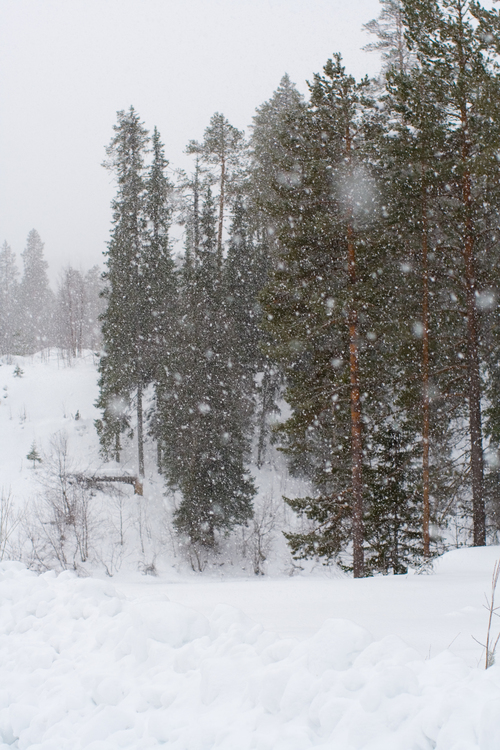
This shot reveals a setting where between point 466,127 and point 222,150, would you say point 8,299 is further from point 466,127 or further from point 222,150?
point 466,127

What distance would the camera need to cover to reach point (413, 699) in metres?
3.05

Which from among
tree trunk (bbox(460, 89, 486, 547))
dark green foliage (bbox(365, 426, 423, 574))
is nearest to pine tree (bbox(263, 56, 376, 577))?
dark green foliage (bbox(365, 426, 423, 574))

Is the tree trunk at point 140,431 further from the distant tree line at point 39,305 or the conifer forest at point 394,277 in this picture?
the distant tree line at point 39,305

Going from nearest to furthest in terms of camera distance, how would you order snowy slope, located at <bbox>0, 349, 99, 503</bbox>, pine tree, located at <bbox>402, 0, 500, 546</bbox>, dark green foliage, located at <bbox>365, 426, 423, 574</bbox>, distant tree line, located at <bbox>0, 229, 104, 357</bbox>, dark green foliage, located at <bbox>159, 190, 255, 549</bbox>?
pine tree, located at <bbox>402, 0, 500, 546</bbox> → dark green foliage, located at <bbox>365, 426, 423, 574</bbox> → dark green foliage, located at <bbox>159, 190, 255, 549</bbox> → snowy slope, located at <bbox>0, 349, 99, 503</bbox> → distant tree line, located at <bbox>0, 229, 104, 357</bbox>

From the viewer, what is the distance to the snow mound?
2953 millimetres

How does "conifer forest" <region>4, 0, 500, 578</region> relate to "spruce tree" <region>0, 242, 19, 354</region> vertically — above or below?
below

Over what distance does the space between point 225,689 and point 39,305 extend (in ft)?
208

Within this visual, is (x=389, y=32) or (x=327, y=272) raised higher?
(x=389, y=32)

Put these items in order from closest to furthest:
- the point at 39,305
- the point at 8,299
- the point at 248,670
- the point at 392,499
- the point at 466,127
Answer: the point at 248,670 < the point at 466,127 < the point at 392,499 < the point at 39,305 < the point at 8,299

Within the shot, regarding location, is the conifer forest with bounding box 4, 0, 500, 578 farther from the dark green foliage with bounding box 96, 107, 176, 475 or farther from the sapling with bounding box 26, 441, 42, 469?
the sapling with bounding box 26, 441, 42, 469

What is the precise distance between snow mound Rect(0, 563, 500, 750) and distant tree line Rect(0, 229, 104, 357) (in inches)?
2022

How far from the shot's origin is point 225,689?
379cm

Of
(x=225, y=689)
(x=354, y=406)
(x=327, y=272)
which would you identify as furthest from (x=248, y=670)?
(x=327, y=272)

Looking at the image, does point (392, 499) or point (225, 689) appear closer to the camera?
point (225, 689)
